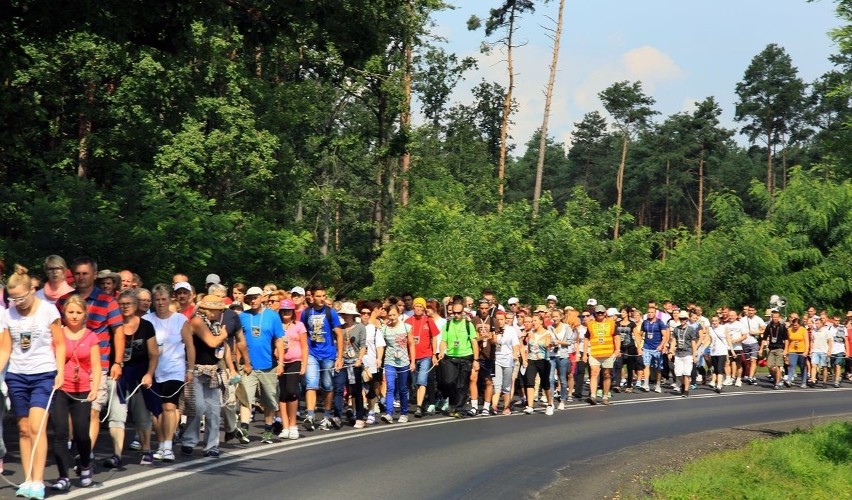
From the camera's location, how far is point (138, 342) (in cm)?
1245

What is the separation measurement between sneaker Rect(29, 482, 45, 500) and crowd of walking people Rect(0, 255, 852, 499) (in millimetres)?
14

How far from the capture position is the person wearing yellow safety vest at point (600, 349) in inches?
947

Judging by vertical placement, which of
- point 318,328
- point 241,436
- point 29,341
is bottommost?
point 241,436

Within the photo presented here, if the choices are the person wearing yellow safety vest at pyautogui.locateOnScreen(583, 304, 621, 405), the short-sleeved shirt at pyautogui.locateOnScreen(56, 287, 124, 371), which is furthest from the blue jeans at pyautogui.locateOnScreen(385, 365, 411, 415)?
the short-sleeved shirt at pyautogui.locateOnScreen(56, 287, 124, 371)

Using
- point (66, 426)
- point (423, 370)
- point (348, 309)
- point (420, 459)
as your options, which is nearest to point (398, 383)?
point (423, 370)

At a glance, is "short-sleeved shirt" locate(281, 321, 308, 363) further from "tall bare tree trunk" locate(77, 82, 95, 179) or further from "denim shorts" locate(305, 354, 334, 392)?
"tall bare tree trunk" locate(77, 82, 95, 179)

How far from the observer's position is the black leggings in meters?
10.4

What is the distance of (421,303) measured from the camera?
19875 millimetres

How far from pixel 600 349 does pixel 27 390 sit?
15390 millimetres

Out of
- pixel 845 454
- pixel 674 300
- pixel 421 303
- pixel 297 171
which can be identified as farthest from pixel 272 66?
pixel 845 454

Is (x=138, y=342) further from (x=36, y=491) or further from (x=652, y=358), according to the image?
(x=652, y=358)

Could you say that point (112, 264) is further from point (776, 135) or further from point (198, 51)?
point (776, 135)

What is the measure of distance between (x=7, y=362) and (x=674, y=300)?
114ft

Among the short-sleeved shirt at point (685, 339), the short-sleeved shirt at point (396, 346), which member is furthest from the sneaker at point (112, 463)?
the short-sleeved shirt at point (685, 339)
